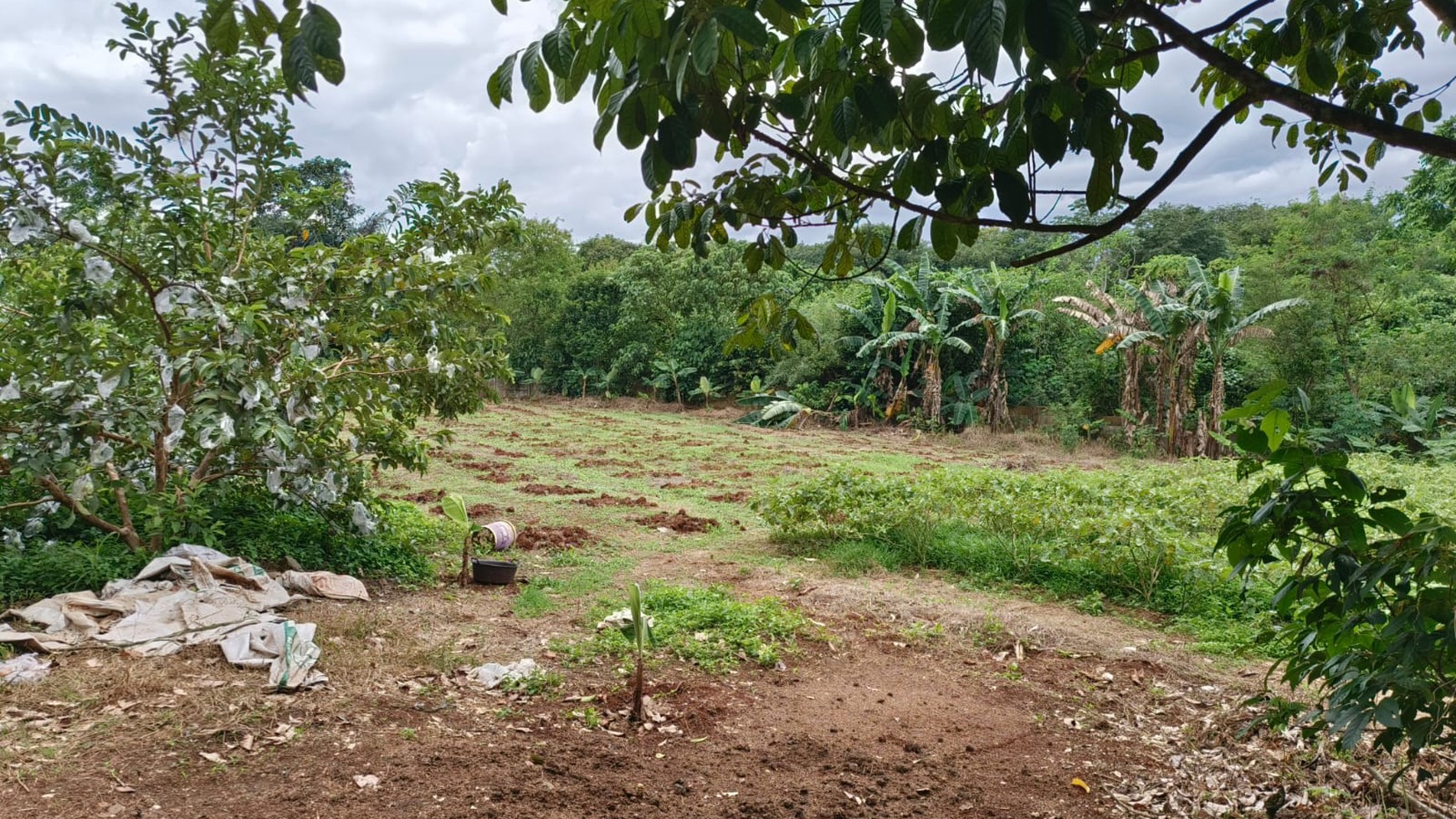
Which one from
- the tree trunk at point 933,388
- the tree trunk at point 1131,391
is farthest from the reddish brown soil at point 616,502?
the tree trunk at point 1131,391

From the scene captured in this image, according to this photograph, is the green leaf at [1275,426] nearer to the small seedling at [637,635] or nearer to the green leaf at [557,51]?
the green leaf at [557,51]

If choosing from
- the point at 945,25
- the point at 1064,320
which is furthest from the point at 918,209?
the point at 1064,320

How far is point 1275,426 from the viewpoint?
1.60 meters

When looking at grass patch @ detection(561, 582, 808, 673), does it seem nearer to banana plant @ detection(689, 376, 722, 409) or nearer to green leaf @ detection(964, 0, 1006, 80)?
green leaf @ detection(964, 0, 1006, 80)

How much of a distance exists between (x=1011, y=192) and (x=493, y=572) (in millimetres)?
4831

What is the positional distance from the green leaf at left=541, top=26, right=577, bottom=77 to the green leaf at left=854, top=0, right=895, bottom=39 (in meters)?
0.49

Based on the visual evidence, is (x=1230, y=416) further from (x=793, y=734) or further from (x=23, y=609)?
(x=23, y=609)

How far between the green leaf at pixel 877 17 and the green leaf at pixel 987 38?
15 centimetres

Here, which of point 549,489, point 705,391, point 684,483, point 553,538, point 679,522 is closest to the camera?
point 553,538

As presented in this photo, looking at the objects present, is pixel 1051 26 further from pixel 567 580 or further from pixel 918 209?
pixel 567 580

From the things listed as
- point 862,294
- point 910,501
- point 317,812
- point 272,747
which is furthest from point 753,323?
point 862,294

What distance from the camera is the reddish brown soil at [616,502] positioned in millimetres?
8977

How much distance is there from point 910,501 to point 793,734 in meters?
3.61

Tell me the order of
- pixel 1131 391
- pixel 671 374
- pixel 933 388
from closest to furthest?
pixel 1131 391, pixel 933 388, pixel 671 374
